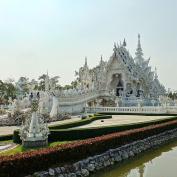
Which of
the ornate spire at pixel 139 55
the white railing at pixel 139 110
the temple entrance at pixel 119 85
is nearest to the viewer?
the white railing at pixel 139 110

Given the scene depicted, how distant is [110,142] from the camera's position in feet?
54.1

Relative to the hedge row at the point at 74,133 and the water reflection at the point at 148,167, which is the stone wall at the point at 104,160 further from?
the hedge row at the point at 74,133

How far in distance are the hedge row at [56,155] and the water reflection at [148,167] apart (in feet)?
3.24

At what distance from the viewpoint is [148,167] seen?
1562cm

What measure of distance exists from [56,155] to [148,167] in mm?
4845

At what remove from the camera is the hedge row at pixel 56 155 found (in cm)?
1069

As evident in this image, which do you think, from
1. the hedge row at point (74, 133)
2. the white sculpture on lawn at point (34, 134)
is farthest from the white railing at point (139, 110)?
the white sculpture on lawn at point (34, 134)

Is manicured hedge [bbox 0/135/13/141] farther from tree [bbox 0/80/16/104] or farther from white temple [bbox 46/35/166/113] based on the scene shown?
tree [bbox 0/80/16/104]

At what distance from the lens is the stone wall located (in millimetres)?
12380

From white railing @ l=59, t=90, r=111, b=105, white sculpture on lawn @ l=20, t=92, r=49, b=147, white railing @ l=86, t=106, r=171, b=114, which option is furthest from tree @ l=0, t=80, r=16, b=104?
white sculpture on lawn @ l=20, t=92, r=49, b=147

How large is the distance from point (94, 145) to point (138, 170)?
2131 millimetres

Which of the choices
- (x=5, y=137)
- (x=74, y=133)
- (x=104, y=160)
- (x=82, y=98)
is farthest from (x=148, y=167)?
(x=82, y=98)

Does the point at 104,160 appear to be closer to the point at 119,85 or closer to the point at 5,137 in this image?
the point at 5,137

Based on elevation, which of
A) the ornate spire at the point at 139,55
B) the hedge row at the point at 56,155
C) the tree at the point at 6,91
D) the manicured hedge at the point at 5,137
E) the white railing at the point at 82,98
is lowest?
the hedge row at the point at 56,155
